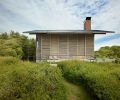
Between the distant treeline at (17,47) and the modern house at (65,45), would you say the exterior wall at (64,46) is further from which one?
the distant treeline at (17,47)

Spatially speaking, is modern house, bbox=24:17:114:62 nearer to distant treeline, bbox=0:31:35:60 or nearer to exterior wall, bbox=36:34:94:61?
exterior wall, bbox=36:34:94:61

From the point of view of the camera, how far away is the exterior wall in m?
18.5

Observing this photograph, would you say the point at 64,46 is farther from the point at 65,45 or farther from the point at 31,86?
the point at 31,86

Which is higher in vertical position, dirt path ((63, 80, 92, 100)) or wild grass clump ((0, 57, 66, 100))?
wild grass clump ((0, 57, 66, 100))

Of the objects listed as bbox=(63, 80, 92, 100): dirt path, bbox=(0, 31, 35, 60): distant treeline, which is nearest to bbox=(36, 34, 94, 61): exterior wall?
bbox=(0, 31, 35, 60): distant treeline

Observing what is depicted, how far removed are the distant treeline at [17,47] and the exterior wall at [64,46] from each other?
2638 mm

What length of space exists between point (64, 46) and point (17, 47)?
238 inches

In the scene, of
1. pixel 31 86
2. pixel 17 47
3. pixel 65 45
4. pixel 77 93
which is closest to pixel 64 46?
pixel 65 45

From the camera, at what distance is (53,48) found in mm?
18531

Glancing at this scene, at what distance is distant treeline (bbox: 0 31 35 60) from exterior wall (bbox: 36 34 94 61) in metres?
2.64

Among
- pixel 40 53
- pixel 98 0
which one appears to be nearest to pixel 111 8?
pixel 98 0

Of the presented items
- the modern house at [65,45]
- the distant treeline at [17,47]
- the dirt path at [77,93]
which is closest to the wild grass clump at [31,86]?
the dirt path at [77,93]

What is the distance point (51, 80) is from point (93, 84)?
1.95 meters

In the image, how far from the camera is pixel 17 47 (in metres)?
19.4
